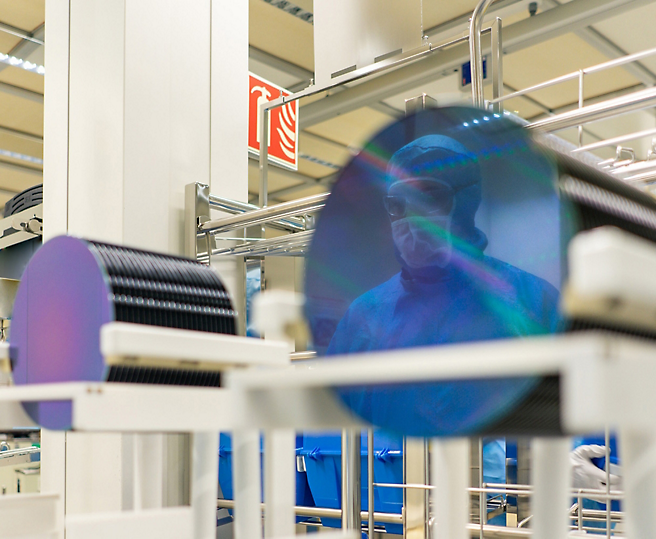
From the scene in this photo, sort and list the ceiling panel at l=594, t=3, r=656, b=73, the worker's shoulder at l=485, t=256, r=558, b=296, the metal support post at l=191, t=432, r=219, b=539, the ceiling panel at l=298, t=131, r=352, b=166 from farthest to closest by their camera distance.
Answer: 1. the ceiling panel at l=298, t=131, r=352, b=166
2. the ceiling panel at l=594, t=3, r=656, b=73
3. the metal support post at l=191, t=432, r=219, b=539
4. the worker's shoulder at l=485, t=256, r=558, b=296

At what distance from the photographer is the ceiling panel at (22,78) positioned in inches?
162

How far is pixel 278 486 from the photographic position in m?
0.74

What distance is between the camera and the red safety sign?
284 centimetres

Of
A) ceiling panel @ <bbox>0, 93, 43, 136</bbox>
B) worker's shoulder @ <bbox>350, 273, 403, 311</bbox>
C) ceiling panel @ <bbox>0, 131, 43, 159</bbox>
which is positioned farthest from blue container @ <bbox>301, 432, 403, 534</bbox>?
ceiling panel @ <bbox>0, 131, 43, 159</bbox>

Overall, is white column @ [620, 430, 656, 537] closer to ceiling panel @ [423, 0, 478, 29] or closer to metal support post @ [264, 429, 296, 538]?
metal support post @ [264, 429, 296, 538]

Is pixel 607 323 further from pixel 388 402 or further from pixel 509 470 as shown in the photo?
pixel 509 470

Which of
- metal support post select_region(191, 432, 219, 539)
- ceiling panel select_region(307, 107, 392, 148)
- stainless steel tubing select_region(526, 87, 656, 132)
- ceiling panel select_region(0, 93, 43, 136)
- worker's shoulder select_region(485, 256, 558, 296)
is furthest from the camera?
ceiling panel select_region(307, 107, 392, 148)

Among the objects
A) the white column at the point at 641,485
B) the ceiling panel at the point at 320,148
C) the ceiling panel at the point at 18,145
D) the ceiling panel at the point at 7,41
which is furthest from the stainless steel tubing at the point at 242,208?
the ceiling panel at the point at 18,145

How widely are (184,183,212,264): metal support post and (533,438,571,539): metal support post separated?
1.31m

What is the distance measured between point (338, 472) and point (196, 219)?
2.66 ft

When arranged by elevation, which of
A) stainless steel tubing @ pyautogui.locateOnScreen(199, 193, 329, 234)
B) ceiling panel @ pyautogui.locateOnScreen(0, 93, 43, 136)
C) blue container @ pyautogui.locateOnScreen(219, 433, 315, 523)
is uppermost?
ceiling panel @ pyautogui.locateOnScreen(0, 93, 43, 136)

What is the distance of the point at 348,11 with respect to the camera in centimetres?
164

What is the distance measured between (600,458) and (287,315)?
176 cm

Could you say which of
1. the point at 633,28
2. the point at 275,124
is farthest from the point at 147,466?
the point at 633,28
